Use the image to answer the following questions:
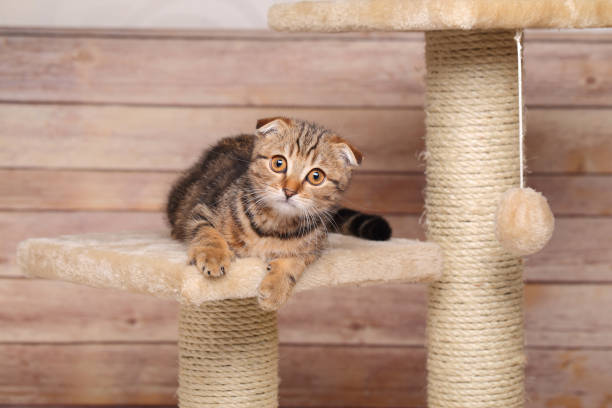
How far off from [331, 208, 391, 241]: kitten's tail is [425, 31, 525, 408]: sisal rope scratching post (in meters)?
0.12

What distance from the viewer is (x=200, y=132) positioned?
7.68ft

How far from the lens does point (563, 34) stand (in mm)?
2324

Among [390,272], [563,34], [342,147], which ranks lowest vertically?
[390,272]

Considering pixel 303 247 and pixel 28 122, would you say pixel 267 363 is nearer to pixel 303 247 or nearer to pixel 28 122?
pixel 303 247

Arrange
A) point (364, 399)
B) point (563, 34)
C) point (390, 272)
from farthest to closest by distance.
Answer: point (364, 399) < point (563, 34) < point (390, 272)

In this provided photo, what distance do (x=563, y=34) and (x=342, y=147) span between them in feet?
3.86

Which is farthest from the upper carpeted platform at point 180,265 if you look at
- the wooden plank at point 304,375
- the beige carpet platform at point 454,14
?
the wooden plank at point 304,375

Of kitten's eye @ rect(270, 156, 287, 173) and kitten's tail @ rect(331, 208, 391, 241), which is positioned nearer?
kitten's eye @ rect(270, 156, 287, 173)

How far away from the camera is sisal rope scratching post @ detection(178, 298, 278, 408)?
1666 mm

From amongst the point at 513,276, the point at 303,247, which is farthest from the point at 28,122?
the point at 513,276

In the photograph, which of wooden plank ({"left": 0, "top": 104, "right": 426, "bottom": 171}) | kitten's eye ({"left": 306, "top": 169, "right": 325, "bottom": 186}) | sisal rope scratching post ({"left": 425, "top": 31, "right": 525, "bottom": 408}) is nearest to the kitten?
kitten's eye ({"left": 306, "top": 169, "right": 325, "bottom": 186})

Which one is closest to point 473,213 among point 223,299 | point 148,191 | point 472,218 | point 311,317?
point 472,218

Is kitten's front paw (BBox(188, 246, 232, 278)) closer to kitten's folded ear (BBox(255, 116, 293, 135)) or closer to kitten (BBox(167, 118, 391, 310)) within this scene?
Result: kitten (BBox(167, 118, 391, 310))

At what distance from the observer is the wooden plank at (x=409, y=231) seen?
235cm
